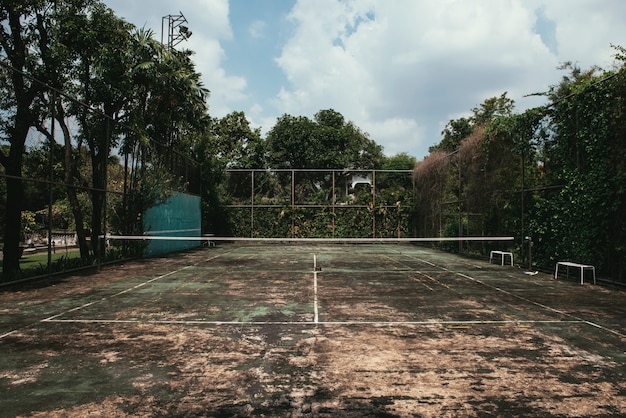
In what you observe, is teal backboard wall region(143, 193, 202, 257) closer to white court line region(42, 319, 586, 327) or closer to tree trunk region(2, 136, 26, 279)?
tree trunk region(2, 136, 26, 279)

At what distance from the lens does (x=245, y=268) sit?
12.6 m

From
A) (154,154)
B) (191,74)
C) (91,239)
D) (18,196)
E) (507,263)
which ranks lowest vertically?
(507,263)

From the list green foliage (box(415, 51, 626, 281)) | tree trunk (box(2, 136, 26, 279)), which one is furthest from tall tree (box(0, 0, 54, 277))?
green foliage (box(415, 51, 626, 281))

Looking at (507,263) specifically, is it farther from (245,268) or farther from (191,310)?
(191,310)

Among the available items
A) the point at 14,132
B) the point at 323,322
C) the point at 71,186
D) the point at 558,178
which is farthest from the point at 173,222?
the point at 558,178

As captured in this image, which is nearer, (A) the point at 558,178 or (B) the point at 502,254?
(A) the point at 558,178

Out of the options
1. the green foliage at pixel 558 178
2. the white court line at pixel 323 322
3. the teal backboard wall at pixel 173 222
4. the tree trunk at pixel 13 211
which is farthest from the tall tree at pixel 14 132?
the green foliage at pixel 558 178

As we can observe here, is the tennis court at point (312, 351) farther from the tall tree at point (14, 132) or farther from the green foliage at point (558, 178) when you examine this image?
the green foliage at point (558, 178)

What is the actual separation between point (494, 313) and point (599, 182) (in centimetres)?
538

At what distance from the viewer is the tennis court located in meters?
3.40

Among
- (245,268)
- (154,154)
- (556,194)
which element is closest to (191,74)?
(154,154)

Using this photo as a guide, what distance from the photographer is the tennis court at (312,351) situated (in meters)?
3.40

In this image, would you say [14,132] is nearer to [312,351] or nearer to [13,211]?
[13,211]

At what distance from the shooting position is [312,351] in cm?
468
